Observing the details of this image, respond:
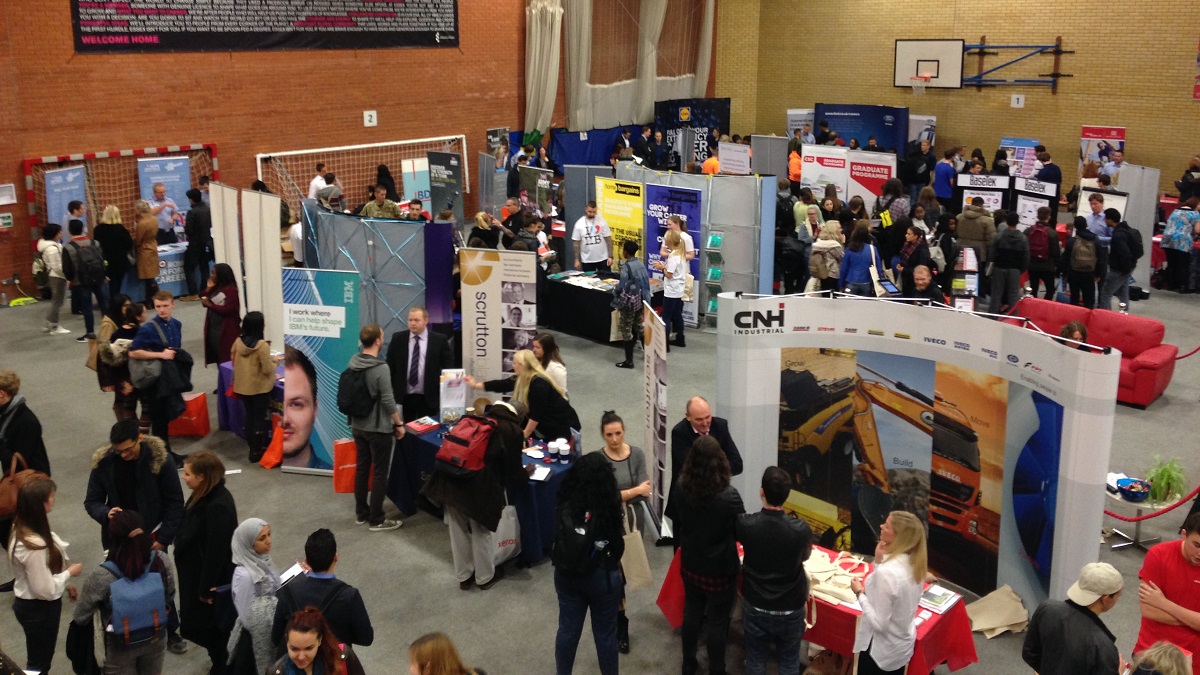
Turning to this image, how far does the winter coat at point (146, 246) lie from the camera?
41.2ft

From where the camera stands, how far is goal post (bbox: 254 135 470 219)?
16.4m

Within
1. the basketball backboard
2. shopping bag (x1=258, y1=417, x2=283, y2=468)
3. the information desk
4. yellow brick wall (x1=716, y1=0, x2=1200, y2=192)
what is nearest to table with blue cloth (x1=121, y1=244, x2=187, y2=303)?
the information desk

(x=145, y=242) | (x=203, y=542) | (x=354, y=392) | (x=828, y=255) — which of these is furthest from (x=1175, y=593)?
(x=145, y=242)

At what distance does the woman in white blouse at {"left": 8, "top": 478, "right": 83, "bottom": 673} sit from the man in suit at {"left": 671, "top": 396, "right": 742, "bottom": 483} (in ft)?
10.6

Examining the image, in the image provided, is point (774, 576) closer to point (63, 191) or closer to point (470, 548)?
point (470, 548)

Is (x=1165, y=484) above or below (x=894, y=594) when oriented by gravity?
below

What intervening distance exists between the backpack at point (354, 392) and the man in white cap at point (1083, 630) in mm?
4433

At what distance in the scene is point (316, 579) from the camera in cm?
447

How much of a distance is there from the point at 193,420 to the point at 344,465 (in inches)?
82.9

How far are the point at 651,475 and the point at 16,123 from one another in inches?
409

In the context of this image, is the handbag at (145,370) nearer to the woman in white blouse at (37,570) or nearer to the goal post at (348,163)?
the woman in white blouse at (37,570)

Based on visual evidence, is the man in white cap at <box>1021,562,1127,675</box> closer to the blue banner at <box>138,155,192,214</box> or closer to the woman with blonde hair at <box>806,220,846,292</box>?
the woman with blonde hair at <box>806,220,846,292</box>

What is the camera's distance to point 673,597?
608cm

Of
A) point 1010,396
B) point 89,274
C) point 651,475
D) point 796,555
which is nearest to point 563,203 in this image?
point 89,274
